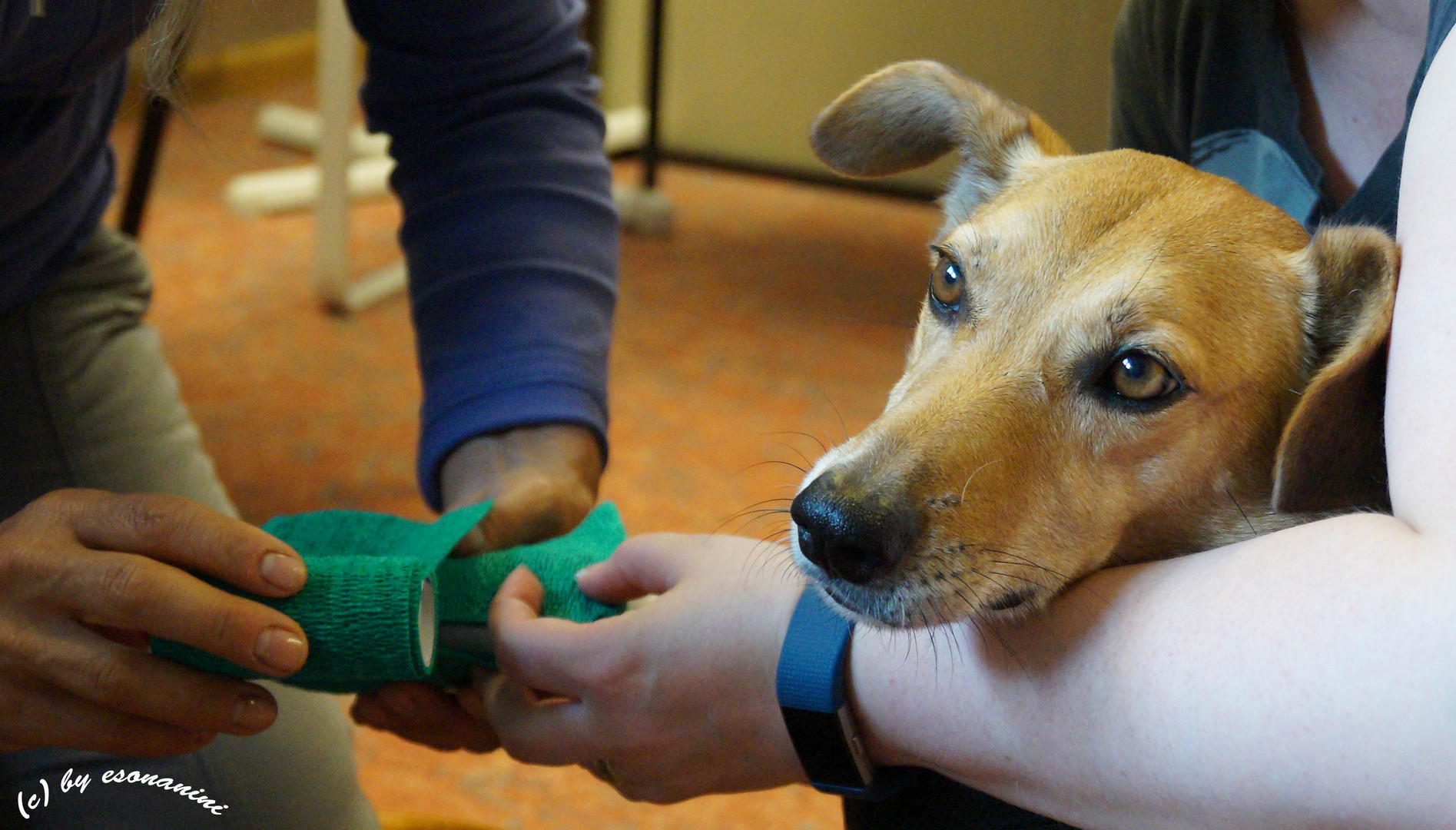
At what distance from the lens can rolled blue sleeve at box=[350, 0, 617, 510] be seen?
51.1 inches

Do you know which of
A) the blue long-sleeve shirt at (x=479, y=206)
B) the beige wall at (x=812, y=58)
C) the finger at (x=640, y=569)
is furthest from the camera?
the beige wall at (x=812, y=58)

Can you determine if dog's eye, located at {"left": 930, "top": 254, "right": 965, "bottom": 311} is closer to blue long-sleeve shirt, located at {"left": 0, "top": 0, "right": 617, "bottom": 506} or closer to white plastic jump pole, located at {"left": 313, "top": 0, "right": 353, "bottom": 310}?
blue long-sleeve shirt, located at {"left": 0, "top": 0, "right": 617, "bottom": 506}

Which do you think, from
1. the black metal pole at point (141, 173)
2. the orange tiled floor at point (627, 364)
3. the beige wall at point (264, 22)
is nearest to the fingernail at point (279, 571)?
the orange tiled floor at point (627, 364)

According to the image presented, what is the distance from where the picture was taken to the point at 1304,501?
83 centimetres

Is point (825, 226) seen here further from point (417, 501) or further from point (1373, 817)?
point (1373, 817)

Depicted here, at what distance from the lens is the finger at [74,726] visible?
2.95 ft

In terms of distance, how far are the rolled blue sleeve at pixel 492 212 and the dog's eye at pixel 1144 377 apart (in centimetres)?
62

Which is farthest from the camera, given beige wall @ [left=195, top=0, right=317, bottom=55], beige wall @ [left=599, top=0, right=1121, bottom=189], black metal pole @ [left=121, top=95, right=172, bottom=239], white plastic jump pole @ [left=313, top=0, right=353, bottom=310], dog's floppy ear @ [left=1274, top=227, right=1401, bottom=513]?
beige wall @ [left=195, top=0, right=317, bottom=55]

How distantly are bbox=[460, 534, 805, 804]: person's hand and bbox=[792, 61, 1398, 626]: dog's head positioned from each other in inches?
4.1

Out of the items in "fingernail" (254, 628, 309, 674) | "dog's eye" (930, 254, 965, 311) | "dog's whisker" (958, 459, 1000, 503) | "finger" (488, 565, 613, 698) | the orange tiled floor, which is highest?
"dog's eye" (930, 254, 965, 311)

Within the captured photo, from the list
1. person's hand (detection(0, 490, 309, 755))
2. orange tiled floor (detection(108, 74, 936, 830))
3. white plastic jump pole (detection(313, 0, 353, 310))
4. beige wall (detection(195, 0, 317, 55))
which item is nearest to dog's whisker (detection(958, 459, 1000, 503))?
person's hand (detection(0, 490, 309, 755))

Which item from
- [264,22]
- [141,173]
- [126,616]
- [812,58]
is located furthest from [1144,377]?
[264,22]

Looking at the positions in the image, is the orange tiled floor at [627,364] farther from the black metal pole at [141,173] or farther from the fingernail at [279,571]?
the fingernail at [279,571]

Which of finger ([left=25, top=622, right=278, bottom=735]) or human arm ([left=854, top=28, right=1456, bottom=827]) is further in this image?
finger ([left=25, top=622, right=278, bottom=735])
